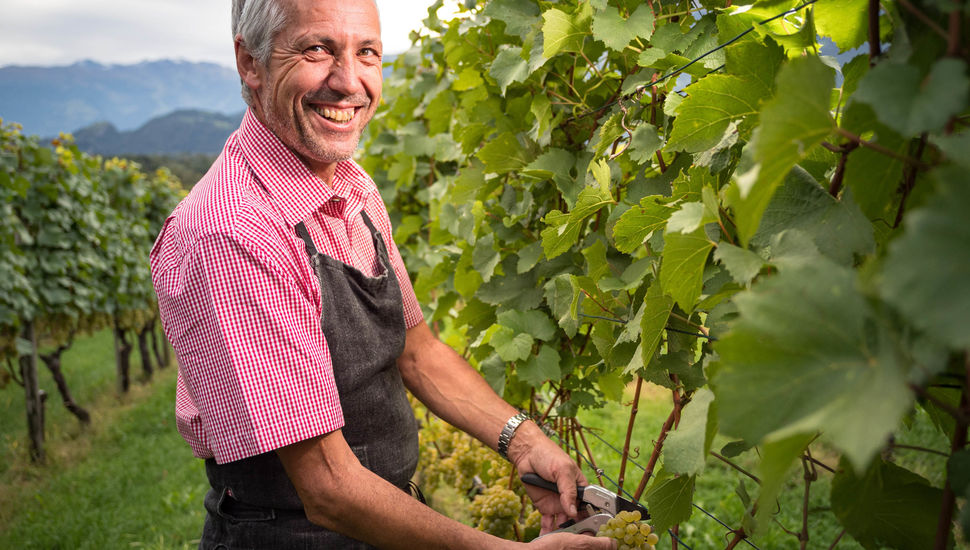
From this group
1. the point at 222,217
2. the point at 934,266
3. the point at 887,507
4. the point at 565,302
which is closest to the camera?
the point at 934,266

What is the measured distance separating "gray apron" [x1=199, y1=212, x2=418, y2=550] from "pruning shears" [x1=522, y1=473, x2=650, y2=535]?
598 millimetres

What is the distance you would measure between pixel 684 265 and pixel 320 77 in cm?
130

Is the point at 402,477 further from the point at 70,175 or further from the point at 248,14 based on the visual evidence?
the point at 70,175

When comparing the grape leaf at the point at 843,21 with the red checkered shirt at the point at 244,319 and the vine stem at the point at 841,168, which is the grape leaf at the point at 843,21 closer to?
the vine stem at the point at 841,168

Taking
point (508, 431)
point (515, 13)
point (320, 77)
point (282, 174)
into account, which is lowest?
point (508, 431)

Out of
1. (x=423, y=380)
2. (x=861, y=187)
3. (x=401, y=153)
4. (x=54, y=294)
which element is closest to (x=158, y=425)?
(x=54, y=294)

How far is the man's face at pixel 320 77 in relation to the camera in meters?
1.92

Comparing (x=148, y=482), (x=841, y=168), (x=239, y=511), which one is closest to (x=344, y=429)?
(x=239, y=511)

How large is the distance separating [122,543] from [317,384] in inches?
182

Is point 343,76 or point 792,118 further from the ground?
point 343,76

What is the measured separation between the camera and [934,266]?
0.50 metres

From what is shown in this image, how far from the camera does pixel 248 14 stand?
1.98m

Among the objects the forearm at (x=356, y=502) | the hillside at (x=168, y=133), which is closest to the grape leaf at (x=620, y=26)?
the forearm at (x=356, y=502)

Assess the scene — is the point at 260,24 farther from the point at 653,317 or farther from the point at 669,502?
the point at 669,502
